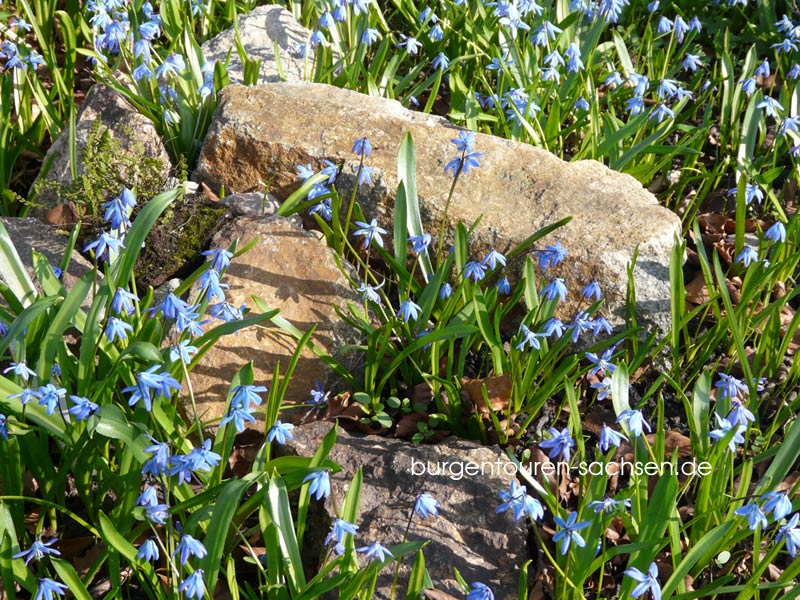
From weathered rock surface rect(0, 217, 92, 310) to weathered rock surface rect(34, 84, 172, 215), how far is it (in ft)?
0.56

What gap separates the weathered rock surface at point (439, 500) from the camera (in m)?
2.71

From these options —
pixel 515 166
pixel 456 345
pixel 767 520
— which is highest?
pixel 515 166

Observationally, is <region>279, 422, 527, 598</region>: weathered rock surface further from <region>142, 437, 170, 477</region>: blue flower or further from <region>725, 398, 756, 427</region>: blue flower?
<region>725, 398, 756, 427</region>: blue flower

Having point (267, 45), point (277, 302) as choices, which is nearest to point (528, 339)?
point (277, 302)

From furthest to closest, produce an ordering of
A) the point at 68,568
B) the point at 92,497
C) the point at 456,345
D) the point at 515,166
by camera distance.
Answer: the point at 515,166
the point at 456,345
the point at 92,497
the point at 68,568

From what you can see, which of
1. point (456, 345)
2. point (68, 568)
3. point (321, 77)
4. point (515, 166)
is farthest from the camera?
point (321, 77)

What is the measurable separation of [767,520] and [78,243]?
2.94m

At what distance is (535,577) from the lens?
9.11 feet

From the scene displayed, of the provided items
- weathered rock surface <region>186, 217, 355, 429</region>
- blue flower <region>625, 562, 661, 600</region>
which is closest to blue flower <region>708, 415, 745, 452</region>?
blue flower <region>625, 562, 661, 600</region>

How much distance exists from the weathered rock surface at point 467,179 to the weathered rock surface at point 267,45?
510 millimetres

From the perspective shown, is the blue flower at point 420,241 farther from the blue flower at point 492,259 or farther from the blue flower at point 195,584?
the blue flower at point 195,584

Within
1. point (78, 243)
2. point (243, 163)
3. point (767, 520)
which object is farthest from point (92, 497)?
point (767, 520)

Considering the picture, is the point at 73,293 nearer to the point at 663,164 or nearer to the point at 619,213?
the point at 619,213

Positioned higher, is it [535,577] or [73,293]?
[73,293]
